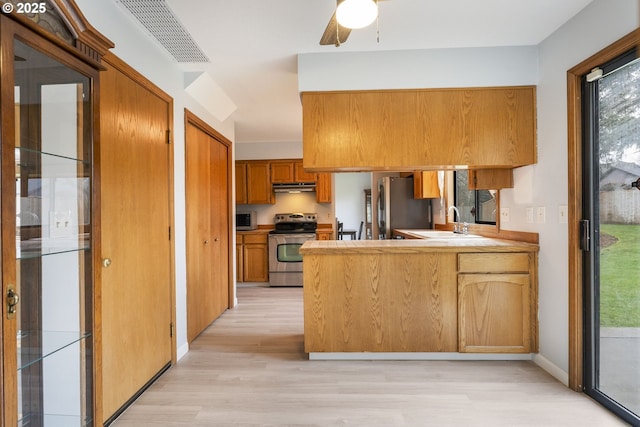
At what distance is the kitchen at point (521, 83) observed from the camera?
2.23 meters

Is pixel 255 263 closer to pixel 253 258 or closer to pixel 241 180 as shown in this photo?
pixel 253 258

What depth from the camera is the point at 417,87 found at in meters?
2.66

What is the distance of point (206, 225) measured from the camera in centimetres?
342

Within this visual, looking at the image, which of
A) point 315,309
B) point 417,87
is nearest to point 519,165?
point 417,87

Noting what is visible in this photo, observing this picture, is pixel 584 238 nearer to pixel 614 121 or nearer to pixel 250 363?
pixel 614 121

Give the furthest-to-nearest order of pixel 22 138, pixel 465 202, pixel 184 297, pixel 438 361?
pixel 465 202 < pixel 184 297 < pixel 438 361 < pixel 22 138

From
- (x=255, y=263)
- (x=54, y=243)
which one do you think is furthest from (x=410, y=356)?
(x=255, y=263)

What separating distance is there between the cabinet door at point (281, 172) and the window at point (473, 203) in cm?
270

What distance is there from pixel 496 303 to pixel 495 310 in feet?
0.18

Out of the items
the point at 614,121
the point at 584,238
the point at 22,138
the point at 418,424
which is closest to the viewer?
the point at 22,138

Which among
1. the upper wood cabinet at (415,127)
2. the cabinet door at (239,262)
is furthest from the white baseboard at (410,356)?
the cabinet door at (239,262)

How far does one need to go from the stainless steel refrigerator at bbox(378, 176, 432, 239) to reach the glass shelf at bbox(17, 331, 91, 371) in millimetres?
3930

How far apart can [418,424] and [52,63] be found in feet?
7.70

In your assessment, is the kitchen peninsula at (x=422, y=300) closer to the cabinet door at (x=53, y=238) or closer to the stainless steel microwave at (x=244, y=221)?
the cabinet door at (x=53, y=238)
